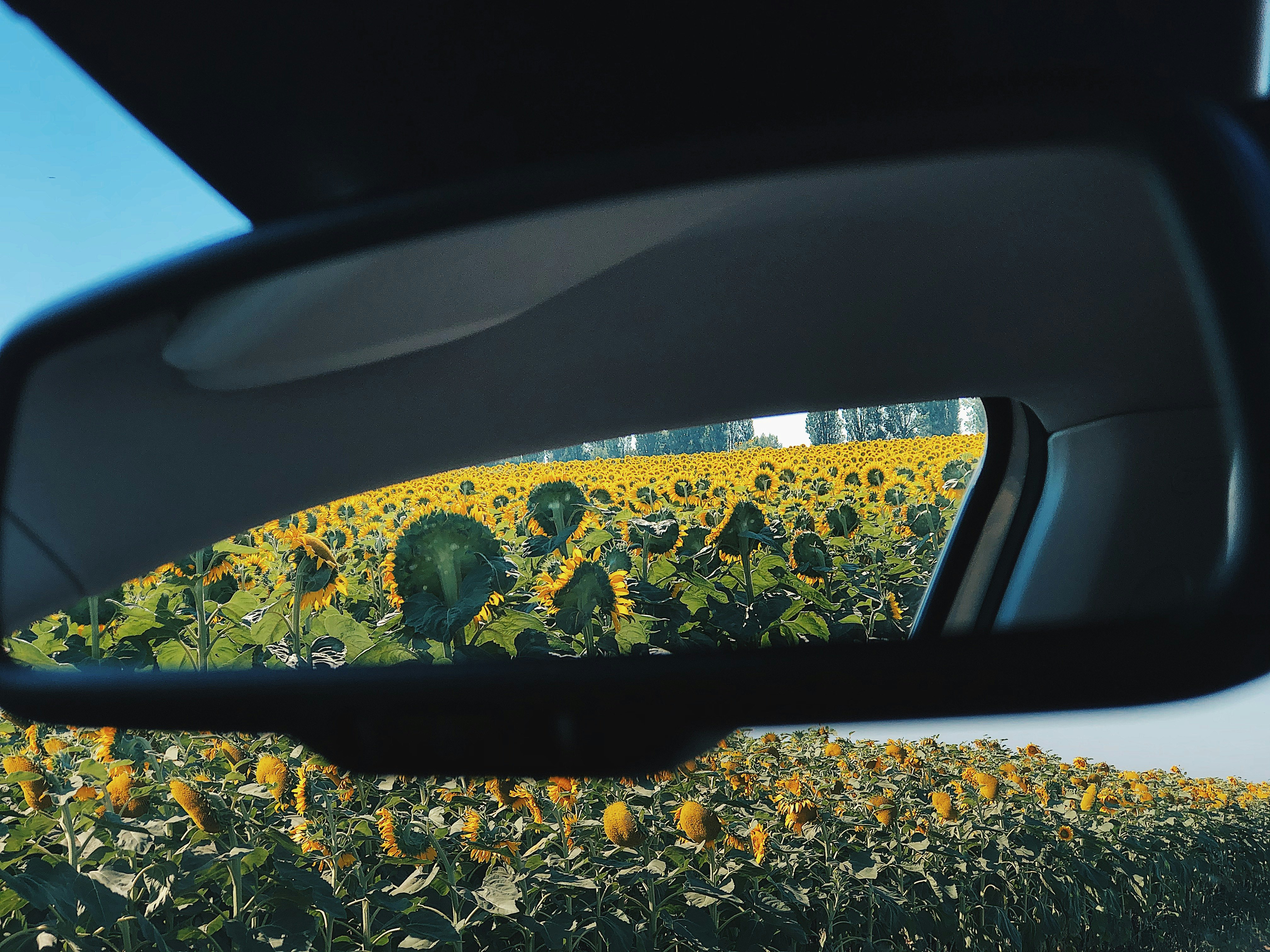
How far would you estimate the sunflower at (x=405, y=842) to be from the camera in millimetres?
2451

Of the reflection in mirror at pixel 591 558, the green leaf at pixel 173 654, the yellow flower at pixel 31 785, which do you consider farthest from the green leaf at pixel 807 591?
the yellow flower at pixel 31 785

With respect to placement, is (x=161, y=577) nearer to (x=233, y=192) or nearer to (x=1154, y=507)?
(x=1154, y=507)

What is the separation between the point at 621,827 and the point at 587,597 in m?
1.07

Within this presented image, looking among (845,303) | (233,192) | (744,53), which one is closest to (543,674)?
(845,303)

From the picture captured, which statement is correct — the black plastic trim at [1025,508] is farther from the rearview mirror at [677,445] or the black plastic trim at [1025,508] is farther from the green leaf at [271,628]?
the green leaf at [271,628]

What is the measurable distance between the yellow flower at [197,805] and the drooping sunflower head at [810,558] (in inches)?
65.4

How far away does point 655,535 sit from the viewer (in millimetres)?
2143

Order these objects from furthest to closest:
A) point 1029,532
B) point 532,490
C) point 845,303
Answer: point 532,490 → point 1029,532 → point 845,303

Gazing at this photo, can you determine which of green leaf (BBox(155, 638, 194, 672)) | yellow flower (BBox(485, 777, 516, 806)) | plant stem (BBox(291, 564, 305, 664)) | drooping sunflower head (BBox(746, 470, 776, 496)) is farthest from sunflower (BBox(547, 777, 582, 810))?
drooping sunflower head (BBox(746, 470, 776, 496))

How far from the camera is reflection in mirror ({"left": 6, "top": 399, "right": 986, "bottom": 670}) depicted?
1397 mm

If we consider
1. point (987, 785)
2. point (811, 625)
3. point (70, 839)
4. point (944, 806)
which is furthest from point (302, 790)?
point (987, 785)

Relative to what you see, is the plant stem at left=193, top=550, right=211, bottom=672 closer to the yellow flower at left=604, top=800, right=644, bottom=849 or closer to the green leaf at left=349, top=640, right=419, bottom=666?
the green leaf at left=349, top=640, right=419, bottom=666

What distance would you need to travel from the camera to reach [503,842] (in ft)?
8.49

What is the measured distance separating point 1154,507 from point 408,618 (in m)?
1.46
